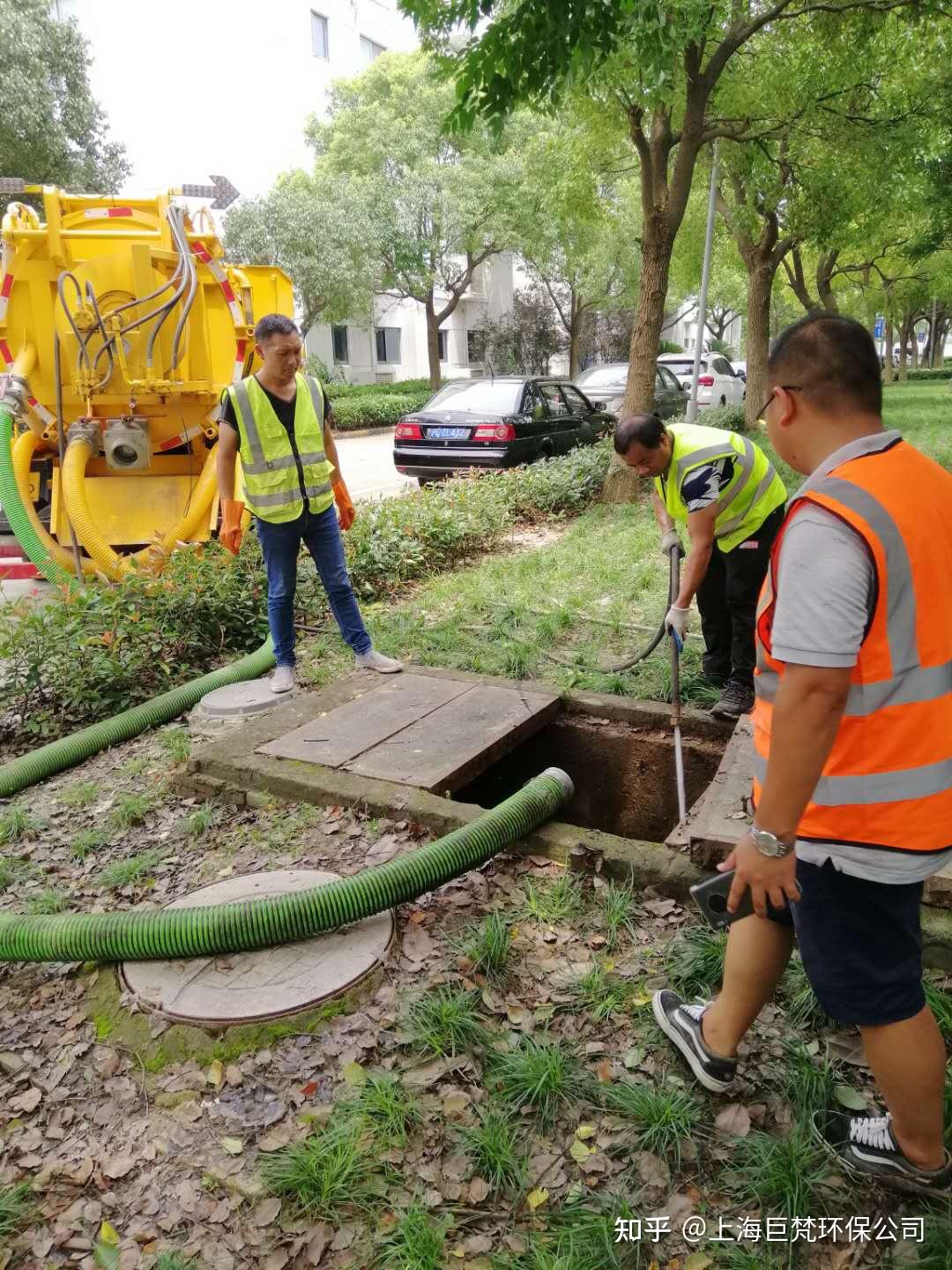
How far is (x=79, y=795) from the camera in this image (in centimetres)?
380

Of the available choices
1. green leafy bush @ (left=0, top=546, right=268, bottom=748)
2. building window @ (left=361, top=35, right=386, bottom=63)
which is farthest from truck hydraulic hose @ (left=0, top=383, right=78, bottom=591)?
building window @ (left=361, top=35, right=386, bottom=63)

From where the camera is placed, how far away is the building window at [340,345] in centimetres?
3147

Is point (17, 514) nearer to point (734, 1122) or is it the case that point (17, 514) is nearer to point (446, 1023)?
point (446, 1023)

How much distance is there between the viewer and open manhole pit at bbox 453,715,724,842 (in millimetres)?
4109

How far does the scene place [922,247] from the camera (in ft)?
53.9

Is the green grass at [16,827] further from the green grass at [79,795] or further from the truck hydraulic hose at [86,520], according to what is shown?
the truck hydraulic hose at [86,520]

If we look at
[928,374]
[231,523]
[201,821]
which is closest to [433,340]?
[231,523]

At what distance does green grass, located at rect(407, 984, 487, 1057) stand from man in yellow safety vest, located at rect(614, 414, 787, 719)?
78.9 inches

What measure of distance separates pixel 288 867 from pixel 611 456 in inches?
328

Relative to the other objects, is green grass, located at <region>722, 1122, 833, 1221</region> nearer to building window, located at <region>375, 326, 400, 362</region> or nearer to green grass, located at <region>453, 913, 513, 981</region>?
green grass, located at <region>453, 913, 513, 981</region>

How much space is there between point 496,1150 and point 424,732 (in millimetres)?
2074

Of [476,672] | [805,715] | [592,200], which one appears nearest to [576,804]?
[476,672]

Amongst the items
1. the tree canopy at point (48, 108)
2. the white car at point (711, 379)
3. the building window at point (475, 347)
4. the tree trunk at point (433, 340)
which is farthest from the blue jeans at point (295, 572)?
the building window at point (475, 347)

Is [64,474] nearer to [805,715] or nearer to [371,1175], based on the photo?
[371,1175]
